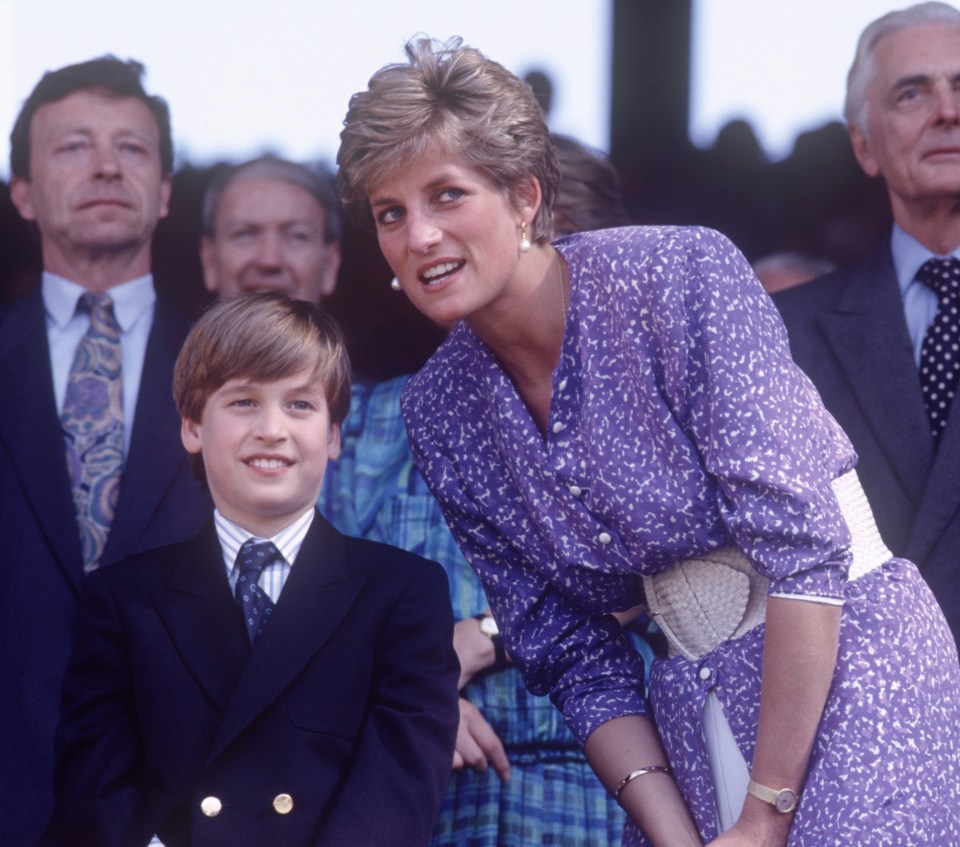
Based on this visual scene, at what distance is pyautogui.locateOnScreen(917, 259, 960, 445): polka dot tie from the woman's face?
1.29 metres

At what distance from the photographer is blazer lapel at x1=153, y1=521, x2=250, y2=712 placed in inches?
101

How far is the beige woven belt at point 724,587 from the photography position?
2.37 m

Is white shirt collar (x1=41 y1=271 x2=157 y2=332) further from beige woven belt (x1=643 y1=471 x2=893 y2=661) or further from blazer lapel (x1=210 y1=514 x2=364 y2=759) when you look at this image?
beige woven belt (x1=643 y1=471 x2=893 y2=661)

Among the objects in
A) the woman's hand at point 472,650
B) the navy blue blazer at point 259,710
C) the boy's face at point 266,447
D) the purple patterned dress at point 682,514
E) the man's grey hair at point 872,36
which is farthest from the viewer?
the man's grey hair at point 872,36

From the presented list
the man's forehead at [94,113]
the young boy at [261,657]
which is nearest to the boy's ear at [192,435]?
the young boy at [261,657]

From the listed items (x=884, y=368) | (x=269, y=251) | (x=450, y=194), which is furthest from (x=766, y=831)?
(x=269, y=251)

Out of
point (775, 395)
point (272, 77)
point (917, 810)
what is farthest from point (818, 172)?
point (917, 810)

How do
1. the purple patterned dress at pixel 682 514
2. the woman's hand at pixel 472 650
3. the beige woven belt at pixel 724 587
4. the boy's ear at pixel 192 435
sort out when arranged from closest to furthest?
the purple patterned dress at pixel 682 514, the beige woven belt at pixel 724 587, the boy's ear at pixel 192 435, the woman's hand at pixel 472 650

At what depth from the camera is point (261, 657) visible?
256cm

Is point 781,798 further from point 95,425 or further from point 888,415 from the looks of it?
Result: point 95,425

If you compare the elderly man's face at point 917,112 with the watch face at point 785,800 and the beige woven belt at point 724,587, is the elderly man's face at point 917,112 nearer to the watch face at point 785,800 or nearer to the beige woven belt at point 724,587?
the beige woven belt at point 724,587

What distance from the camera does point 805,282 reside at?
3.57 m

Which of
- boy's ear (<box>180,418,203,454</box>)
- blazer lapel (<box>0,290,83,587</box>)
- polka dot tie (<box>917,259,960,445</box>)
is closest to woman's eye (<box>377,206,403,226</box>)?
boy's ear (<box>180,418,203,454</box>)

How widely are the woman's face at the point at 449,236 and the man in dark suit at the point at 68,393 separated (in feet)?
3.64
